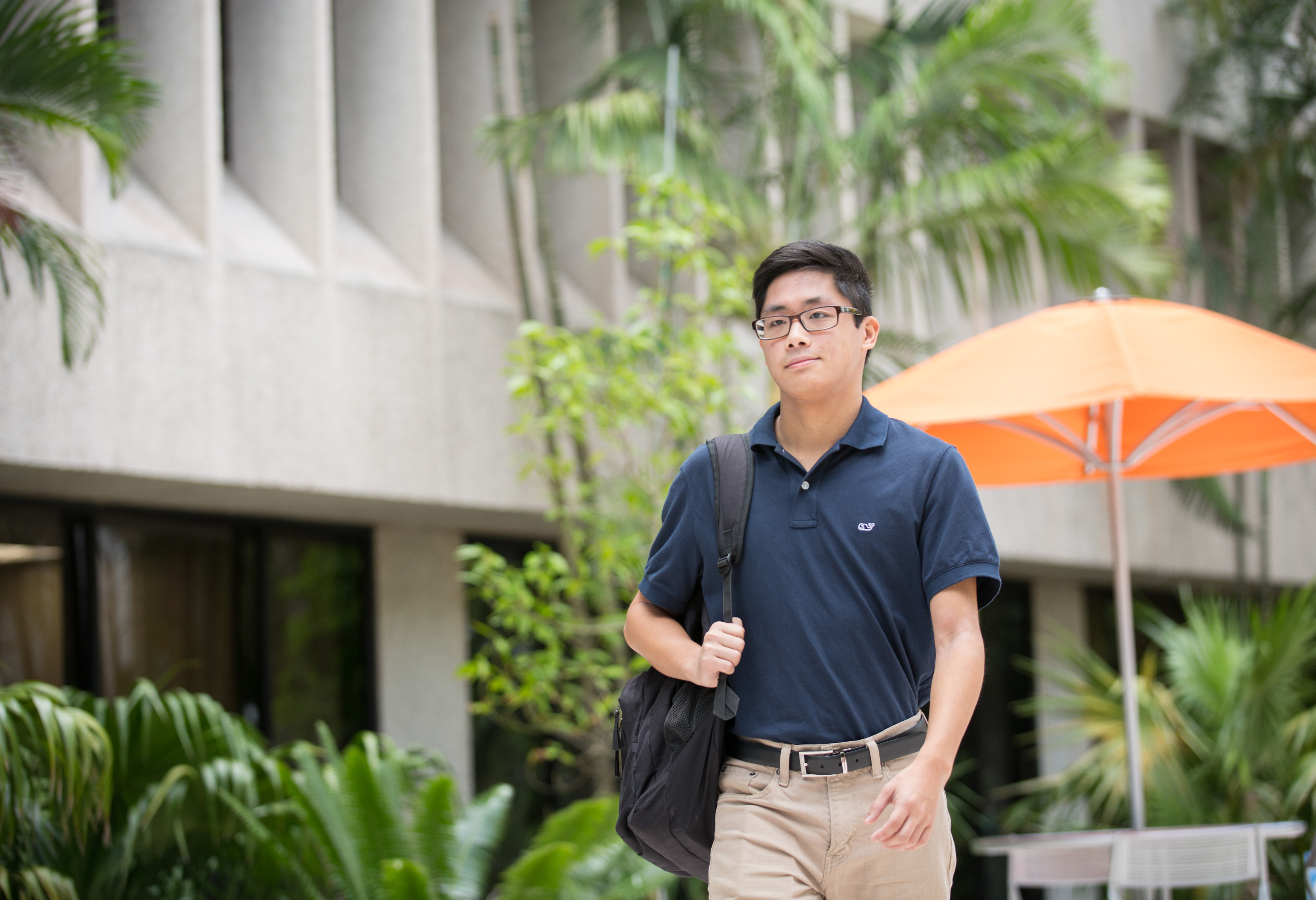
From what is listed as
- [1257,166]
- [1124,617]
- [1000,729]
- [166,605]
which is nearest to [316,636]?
[166,605]

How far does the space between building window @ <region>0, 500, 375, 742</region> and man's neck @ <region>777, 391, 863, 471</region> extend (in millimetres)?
5822

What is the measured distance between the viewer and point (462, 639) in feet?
30.2

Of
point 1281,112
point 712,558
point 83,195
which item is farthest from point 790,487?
point 1281,112

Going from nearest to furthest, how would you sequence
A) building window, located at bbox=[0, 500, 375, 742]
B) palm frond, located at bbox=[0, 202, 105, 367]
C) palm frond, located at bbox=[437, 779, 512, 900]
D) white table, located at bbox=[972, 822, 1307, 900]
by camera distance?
white table, located at bbox=[972, 822, 1307, 900] → palm frond, located at bbox=[0, 202, 105, 367] → palm frond, located at bbox=[437, 779, 512, 900] → building window, located at bbox=[0, 500, 375, 742]

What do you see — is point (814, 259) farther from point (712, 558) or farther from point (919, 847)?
point (919, 847)

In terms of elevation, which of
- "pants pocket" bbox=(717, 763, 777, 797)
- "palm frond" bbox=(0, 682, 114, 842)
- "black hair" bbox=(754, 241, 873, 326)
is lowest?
"palm frond" bbox=(0, 682, 114, 842)

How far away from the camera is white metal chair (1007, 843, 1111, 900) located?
5105 millimetres

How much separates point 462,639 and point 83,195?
3.75 metres

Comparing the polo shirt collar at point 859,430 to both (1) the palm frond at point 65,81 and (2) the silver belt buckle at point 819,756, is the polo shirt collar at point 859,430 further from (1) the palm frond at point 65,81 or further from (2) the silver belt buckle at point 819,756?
(1) the palm frond at point 65,81

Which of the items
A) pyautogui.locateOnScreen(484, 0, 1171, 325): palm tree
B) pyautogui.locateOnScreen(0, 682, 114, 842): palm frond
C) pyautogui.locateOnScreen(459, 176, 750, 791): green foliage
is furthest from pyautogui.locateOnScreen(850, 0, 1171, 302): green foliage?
pyautogui.locateOnScreen(0, 682, 114, 842): palm frond

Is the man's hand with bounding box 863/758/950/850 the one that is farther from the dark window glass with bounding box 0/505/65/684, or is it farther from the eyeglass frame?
the dark window glass with bounding box 0/505/65/684

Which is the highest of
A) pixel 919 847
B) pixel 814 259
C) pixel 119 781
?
pixel 814 259

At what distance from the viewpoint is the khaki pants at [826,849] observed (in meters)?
2.47

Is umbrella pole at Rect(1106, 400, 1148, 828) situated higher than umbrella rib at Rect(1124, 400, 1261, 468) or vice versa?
umbrella rib at Rect(1124, 400, 1261, 468)
